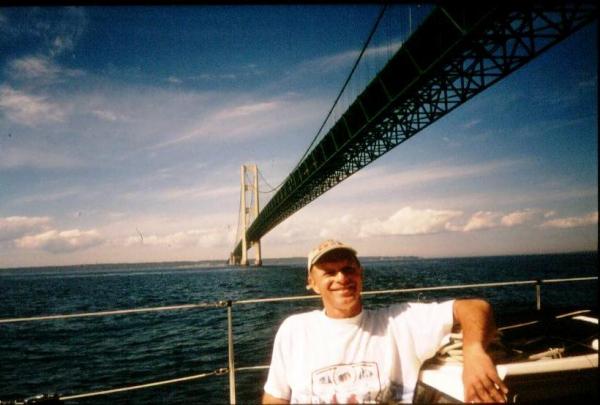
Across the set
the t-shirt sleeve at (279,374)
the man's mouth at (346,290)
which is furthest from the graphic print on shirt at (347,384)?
the man's mouth at (346,290)

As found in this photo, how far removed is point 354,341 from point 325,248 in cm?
49

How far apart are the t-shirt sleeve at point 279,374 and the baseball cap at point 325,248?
16.3 inches

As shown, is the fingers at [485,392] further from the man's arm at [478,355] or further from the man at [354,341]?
the man at [354,341]

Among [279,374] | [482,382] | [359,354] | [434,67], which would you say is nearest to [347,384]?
[359,354]

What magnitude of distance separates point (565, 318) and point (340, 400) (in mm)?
1564

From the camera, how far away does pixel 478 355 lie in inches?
57.2

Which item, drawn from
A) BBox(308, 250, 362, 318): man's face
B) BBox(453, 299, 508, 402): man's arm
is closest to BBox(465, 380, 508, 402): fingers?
BBox(453, 299, 508, 402): man's arm

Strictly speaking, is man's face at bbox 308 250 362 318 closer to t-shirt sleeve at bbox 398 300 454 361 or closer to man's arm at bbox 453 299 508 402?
t-shirt sleeve at bbox 398 300 454 361

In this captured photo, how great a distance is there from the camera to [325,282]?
192 cm

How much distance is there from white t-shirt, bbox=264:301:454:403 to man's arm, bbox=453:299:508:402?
9cm

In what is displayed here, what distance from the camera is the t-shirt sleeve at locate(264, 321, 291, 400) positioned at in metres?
1.78

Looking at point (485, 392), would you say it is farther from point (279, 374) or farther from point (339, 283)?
point (279, 374)

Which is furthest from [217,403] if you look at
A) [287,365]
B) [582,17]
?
[582,17]

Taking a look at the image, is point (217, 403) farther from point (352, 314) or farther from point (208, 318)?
point (208, 318)
